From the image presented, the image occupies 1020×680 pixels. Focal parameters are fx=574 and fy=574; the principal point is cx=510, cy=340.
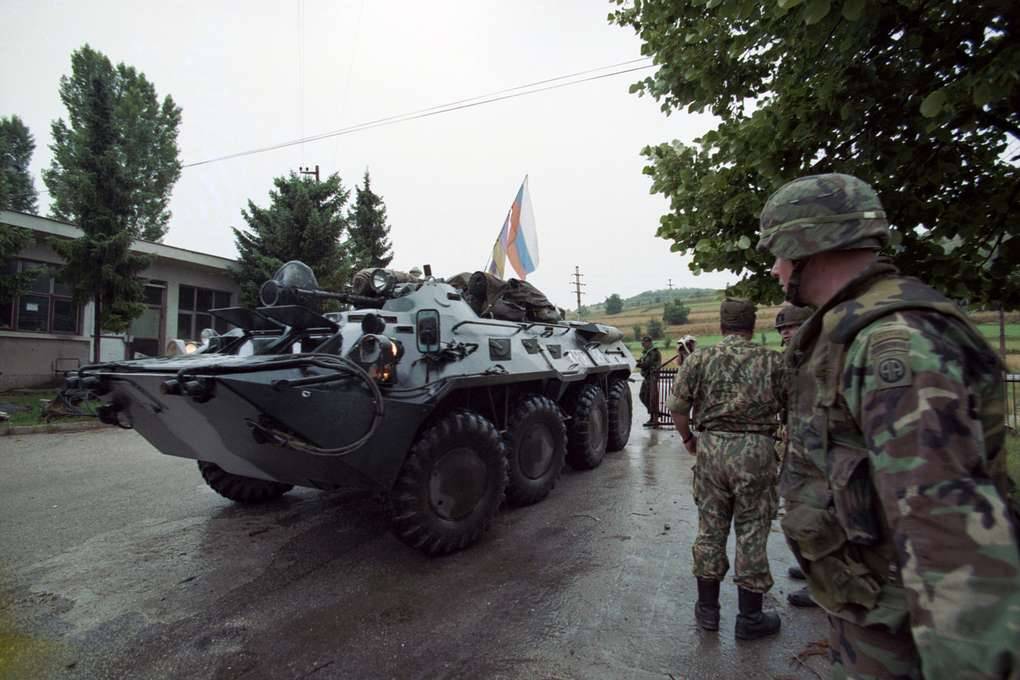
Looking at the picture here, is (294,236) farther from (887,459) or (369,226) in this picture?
(887,459)

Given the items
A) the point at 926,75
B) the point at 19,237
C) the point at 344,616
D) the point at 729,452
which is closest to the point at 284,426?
the point at 344,616

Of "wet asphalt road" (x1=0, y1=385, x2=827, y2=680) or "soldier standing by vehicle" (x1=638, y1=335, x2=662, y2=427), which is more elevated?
"soldier standing by vehicle" (x1=638, y1=335, x2=662, y2=427)

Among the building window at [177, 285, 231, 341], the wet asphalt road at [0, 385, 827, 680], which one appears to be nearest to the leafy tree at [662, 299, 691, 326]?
the building window at [177, 285, 231, 341]

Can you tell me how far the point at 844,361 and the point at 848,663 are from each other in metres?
0.67

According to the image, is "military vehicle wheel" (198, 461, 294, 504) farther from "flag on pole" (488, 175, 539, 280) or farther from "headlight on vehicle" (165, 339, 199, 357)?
"flag on pole" (488, 175, 539, 280)

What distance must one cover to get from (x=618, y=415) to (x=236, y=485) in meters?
4.44

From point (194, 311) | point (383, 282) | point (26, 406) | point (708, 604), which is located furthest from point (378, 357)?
point (194, 311)

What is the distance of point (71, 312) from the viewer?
13.4 meters

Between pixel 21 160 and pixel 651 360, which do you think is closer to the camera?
pixel 651 360

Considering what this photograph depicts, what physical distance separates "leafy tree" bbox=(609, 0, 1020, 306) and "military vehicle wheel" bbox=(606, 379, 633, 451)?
3.71 metres

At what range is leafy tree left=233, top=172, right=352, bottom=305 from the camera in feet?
46.4

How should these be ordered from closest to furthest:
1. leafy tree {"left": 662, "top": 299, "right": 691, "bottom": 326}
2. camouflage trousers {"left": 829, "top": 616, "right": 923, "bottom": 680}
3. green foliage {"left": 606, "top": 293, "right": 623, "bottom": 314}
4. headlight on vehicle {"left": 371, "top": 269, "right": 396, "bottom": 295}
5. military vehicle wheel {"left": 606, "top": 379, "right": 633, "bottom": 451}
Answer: camouflage trousers {"left": 829, "top": 616, "right": 923, "bottom": 680}
headlight on vehicle {"left": 371, "top": 269, "right": 396, "bottom": 295}
military vehicle wheel {"left": 606, "top": 379, "right": 633, "bottom": 451}
leafy tree {"left": 662, "top": 299, "right": 691, "bottom": 326}
green foliage {"left": 606, "top": 293, "right": 623, "bottom": 314}

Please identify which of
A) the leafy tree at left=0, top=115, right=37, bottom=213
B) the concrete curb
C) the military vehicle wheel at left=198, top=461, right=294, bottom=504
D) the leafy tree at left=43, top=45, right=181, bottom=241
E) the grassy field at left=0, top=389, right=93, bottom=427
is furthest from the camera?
the leafy tree at left=0, top=115, right=37, bottom=213

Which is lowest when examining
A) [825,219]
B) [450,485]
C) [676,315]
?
[450,485]
